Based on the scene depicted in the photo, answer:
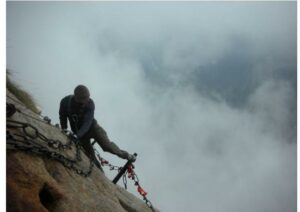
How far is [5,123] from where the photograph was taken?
5305 millimetres

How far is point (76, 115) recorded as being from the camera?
9344 mm

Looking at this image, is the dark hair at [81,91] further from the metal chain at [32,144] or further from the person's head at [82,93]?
the metal chain at [32,144]

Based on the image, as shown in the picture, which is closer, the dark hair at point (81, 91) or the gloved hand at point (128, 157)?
the dark hair at point (81, 91)

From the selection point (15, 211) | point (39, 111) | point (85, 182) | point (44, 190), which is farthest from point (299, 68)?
point (39, 111)

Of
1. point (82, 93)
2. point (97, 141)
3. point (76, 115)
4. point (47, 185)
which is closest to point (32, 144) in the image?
point (47, 185)

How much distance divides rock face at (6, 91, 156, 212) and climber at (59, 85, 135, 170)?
1286mm

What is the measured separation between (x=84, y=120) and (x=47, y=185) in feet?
12.2

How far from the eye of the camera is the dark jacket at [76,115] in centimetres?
914

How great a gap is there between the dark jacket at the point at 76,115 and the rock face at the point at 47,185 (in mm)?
1196

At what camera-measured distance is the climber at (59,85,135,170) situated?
355 inches

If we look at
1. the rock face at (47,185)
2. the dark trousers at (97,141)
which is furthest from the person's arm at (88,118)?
the rock face at (47,185)

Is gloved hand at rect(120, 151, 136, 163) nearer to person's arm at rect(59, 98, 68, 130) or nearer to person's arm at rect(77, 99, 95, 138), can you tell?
person's arm at rect(77, 99, 95, 138)
